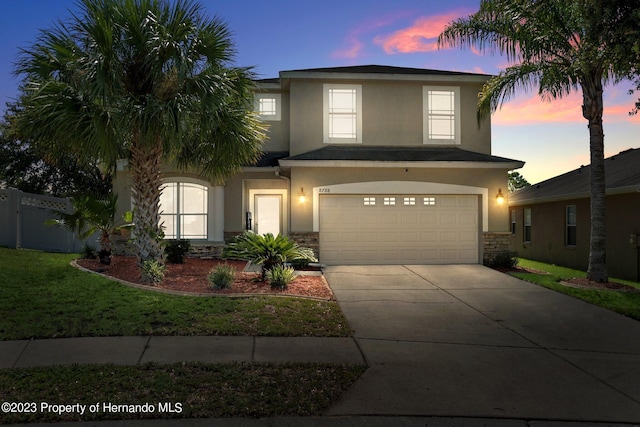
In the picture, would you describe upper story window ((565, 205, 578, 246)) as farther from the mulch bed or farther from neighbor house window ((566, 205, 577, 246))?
the mulch bed

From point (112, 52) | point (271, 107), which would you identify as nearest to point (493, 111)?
point (271, 107)

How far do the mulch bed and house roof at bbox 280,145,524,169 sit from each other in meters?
3.88

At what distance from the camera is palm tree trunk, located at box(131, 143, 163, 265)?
10.1 m

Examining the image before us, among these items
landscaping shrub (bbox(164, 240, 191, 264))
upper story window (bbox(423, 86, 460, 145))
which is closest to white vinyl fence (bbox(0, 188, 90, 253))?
landscaping shrub (bbox(164, 240, 191, 264))

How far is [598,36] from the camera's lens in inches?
313

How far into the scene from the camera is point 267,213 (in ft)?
52.4

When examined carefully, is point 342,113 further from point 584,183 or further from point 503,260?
point 584,183

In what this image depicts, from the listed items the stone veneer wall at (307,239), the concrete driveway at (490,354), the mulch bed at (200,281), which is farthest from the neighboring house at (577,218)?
the mulch bed at (200,281)

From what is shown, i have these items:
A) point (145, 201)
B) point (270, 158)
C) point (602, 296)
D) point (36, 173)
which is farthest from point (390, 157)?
point (36, 173)

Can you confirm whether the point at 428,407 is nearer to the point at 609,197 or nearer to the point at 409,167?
the point at 409,167

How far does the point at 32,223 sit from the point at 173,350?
1087 centimetres

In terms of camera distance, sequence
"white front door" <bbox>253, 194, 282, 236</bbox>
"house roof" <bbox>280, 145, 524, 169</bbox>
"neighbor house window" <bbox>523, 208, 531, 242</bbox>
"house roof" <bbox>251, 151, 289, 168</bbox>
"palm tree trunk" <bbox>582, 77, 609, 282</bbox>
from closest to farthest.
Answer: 1. "palm tree trunk" <bbox>582, 77, 609, 282</bbox>
2. "house roof" <bbox>280, 145, 524, 169</bbox>
3. "house roof" <bbox>251, 151, 289, 168</bbox>
4. "white front door" <bbox>253, 194, 282, 236</bbox>
5. "neighbor house window" <bbox>523, 208, 531, 242</bbox>

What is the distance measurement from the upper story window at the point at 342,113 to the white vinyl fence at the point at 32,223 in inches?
360

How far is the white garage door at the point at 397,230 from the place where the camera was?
46.1 ft
